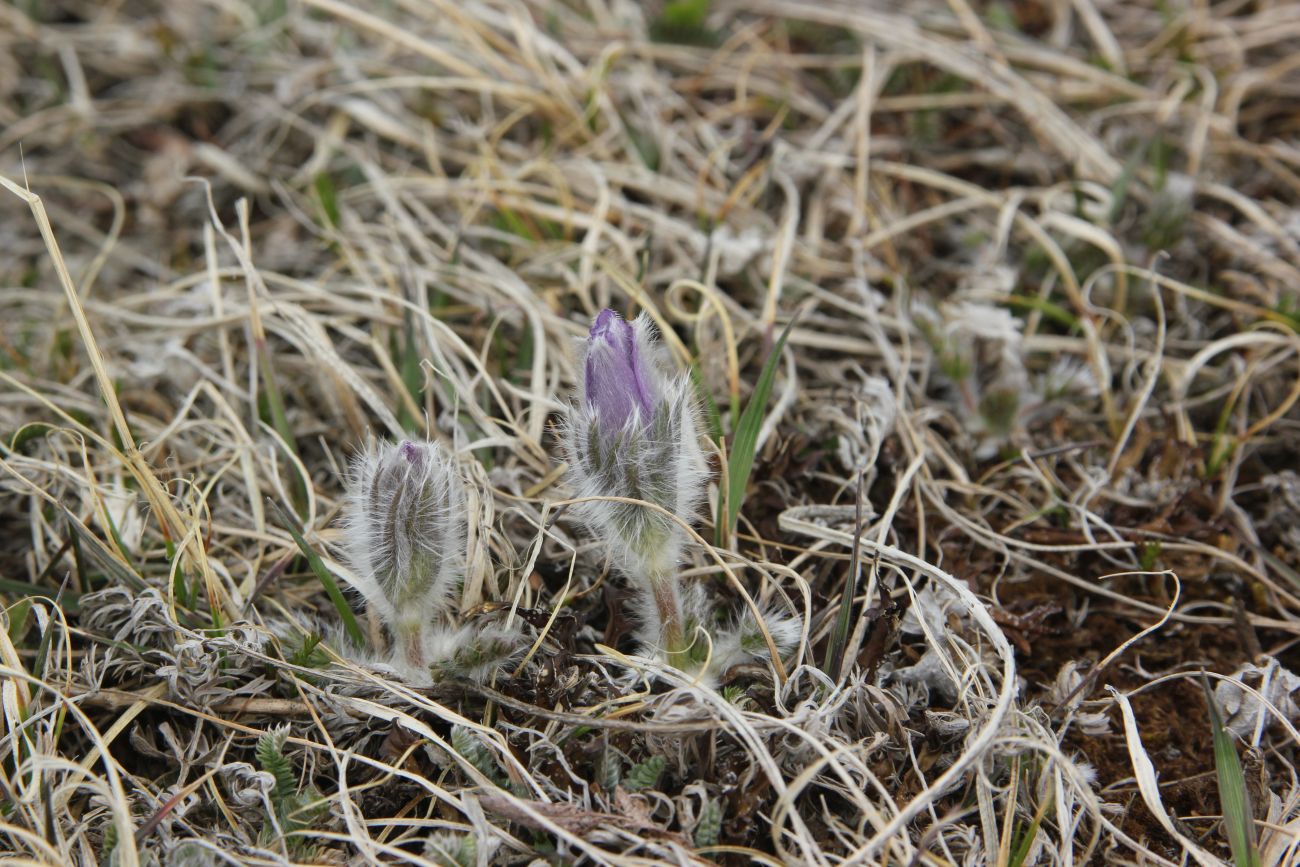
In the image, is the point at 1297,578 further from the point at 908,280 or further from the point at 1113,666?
the point at 908,280

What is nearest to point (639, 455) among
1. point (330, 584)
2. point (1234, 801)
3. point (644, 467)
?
point (644, 467)

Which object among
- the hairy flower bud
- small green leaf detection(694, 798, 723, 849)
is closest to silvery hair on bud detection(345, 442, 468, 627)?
the hairy flower bud

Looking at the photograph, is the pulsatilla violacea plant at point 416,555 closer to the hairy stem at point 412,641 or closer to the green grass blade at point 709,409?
the hairy stem at point 412,641

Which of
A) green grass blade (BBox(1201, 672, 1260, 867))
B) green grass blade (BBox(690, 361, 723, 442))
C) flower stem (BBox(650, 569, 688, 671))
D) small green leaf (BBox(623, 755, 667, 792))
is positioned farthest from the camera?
green grass blade (BBox(690, 361, 723, 442))

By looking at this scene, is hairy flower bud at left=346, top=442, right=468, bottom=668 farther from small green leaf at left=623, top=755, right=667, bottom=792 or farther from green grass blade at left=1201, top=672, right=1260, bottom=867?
green grass blade at left=1201, top=672, right=1260, bottom=867

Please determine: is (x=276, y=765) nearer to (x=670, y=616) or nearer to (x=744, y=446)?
(x=670, y=616)

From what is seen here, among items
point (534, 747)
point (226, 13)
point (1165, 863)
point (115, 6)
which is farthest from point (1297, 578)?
point (115, 6)

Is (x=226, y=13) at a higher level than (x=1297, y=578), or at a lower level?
higher
